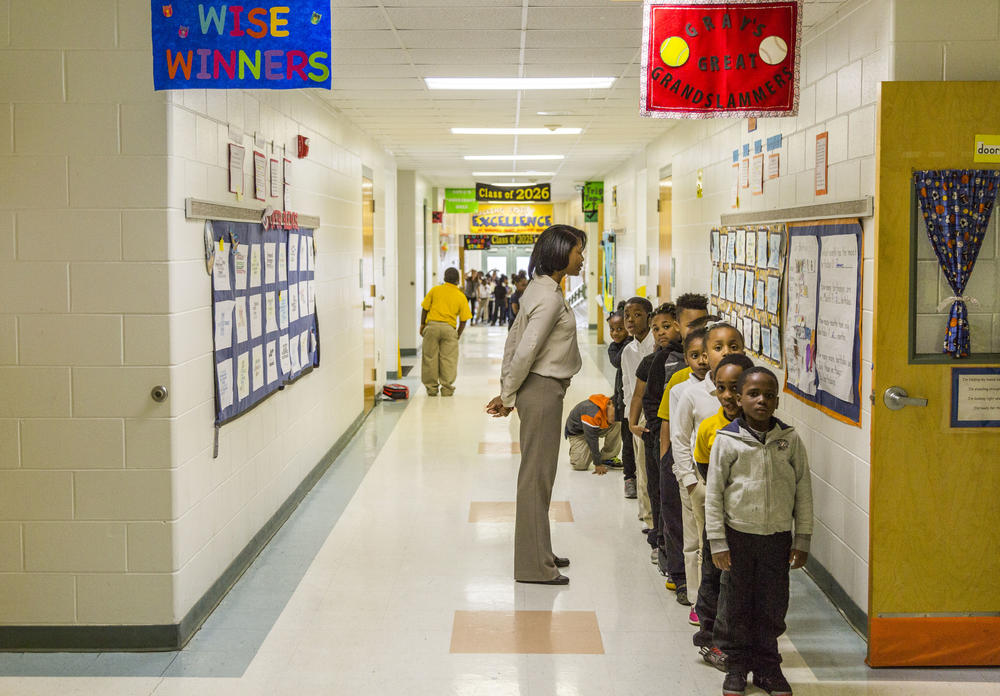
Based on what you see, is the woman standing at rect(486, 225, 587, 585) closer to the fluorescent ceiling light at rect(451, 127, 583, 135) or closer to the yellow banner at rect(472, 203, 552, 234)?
the fluorescent ceiling light at rect(451, 127, 583, 135)

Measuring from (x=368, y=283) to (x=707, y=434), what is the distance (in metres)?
6.81

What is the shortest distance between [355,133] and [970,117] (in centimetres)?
640

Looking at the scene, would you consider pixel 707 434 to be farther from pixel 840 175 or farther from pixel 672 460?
pixel 840 175

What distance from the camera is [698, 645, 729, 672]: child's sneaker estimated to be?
13.0 feet

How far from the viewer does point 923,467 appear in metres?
3.95

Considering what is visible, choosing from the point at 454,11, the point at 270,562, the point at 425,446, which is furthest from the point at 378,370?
the point at 454,11

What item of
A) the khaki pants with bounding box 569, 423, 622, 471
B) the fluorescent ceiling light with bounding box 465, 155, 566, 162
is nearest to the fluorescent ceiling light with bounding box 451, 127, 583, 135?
the fluorescent ceiling light with bounding box 465, 155, 566, 162

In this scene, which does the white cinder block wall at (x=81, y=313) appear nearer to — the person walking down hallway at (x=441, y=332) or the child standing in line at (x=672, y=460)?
the child standing in line at (x=672, y=460)

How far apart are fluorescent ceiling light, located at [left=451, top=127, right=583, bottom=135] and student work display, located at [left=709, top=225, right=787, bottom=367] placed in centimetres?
320

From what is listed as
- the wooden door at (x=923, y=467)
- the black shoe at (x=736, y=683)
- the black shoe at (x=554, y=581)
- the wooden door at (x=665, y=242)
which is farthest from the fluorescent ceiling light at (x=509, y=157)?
the black shoe at (x=736, y=683)

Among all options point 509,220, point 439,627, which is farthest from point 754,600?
point 509,220

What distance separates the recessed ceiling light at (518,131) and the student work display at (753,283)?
10.4ft

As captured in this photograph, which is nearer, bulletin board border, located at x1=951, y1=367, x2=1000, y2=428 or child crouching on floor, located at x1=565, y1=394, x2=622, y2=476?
bulletin board border, located at x1=951, y1=367, x2=1000, y2=428

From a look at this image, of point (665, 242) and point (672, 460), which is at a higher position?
point (665, 242)
